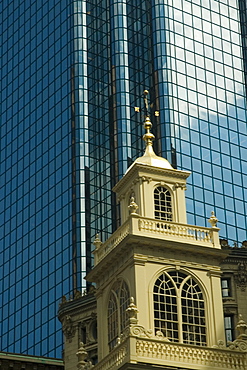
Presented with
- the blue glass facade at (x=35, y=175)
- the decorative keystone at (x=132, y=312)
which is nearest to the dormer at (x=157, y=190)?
the decorative keystone at (x=132, y=312)

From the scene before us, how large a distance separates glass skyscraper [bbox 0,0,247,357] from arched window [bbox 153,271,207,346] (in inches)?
3361

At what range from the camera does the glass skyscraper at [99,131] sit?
138625 mm

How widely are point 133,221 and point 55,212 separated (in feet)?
319

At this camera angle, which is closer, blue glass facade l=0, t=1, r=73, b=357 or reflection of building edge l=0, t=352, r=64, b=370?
reflection of building edge l=0, t=352, r=64, b=370

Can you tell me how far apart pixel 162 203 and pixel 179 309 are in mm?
5895

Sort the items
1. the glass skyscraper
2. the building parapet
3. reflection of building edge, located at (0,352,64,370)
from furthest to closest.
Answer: the glass skyscraper, reflection of building edge, located at (0,352,64,370), the building parapet

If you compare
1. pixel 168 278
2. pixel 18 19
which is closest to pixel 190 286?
pixel 168 278

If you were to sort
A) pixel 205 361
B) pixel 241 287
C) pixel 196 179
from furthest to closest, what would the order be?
pixel 196 179
pixel 241 287
pixel 205 361

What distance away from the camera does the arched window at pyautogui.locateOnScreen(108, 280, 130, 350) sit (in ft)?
152

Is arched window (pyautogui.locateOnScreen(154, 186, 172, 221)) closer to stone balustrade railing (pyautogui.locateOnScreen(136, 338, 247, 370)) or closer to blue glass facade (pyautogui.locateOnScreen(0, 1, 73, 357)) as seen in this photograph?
stone balustrade railing (pyautogui.locateOnScreen(136, 338, 247, 370))

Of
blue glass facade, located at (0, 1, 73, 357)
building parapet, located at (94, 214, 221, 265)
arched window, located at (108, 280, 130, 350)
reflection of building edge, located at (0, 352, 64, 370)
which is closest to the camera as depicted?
arched window, located at (108, 280, 130, 350)

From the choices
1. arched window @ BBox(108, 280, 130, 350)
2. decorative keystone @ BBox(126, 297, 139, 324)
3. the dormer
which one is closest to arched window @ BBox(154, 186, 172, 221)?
the dormer

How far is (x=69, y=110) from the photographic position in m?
148

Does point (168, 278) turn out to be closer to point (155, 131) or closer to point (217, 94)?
point (155, 131)
